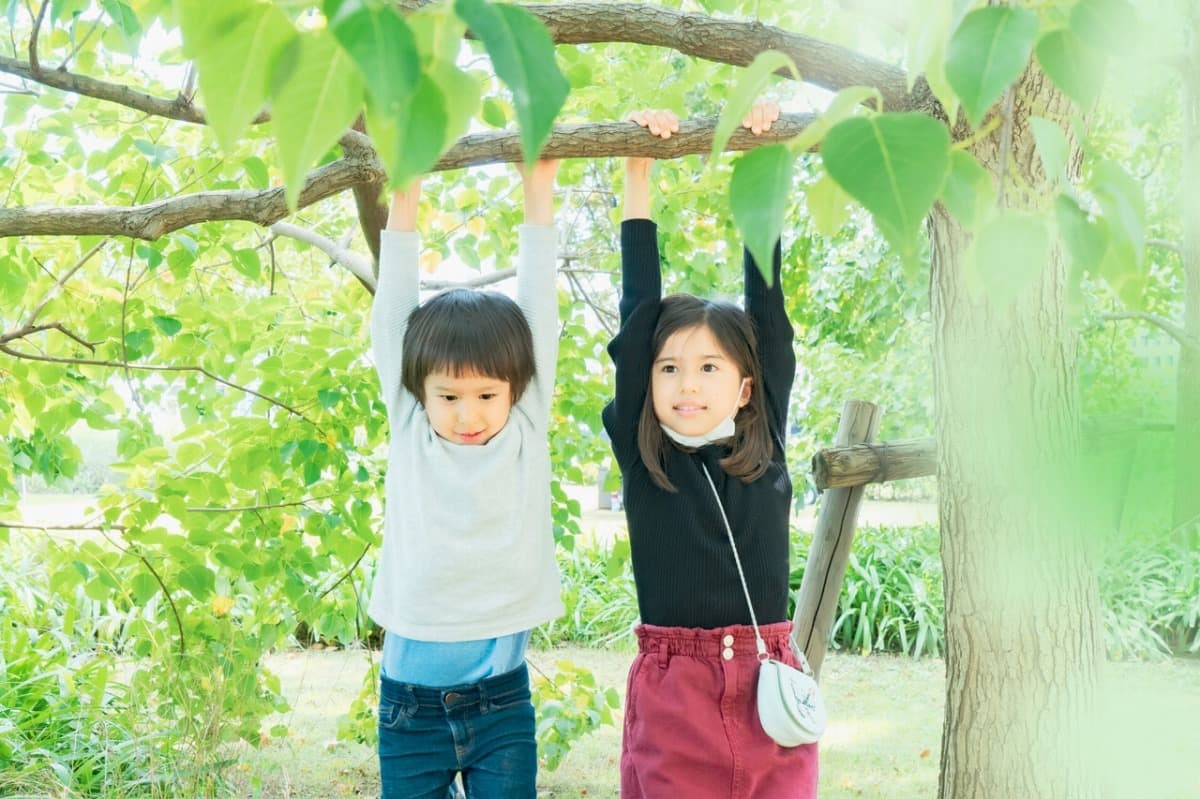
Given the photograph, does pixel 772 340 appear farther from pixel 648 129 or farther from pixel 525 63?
pixel 525 63

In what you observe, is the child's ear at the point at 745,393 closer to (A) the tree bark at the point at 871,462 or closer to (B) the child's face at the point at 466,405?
(A) the tree bark at the point at 871,462

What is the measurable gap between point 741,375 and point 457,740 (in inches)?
33.2

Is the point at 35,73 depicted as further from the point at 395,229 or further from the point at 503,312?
the point at 503,312

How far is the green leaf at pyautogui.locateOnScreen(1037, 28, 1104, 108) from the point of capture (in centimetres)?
67

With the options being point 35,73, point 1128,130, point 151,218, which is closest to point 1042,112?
point 151,218

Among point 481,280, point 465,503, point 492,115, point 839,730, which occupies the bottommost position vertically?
point 839,730

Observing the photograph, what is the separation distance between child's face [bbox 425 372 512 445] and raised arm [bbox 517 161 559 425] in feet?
0.30

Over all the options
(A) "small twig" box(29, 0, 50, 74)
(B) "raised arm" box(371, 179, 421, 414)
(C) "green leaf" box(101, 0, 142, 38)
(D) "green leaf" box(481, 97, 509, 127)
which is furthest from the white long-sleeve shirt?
(A) "small twig" box(29, 0, 50, 74)

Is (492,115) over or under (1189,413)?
over

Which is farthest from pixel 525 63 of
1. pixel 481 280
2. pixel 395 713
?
pixel 481 280

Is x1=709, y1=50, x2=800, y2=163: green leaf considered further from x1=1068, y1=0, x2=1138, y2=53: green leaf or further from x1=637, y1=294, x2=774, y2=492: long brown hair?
x1=637, y1=294, x2=774, y2=492: long brown hair

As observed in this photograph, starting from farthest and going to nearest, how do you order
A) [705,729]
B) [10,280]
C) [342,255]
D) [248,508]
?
[342,255], [248,508], [10,280], [705,729]

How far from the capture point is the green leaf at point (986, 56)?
59 centimetres

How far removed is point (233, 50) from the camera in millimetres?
585
